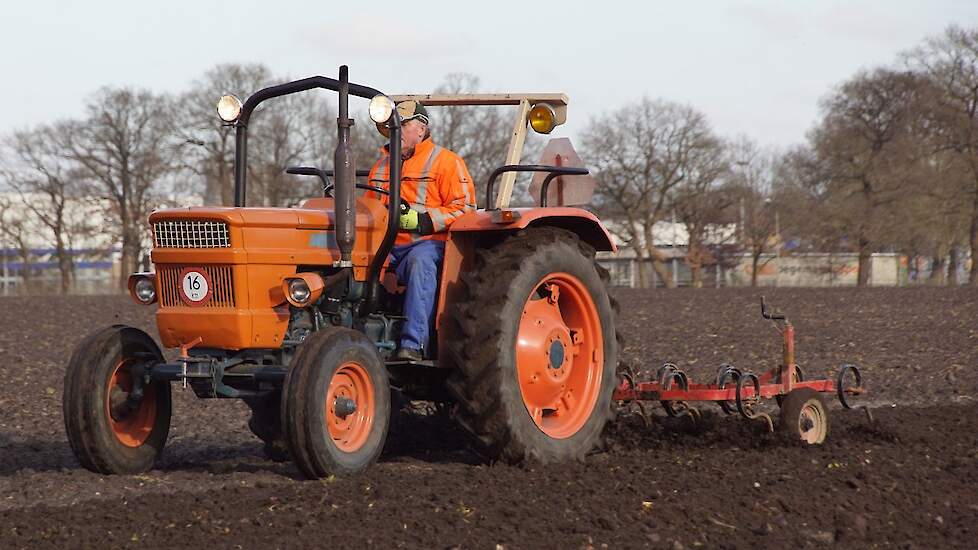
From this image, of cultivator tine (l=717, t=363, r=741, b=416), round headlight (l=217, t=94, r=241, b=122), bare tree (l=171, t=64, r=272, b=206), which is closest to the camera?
round headlight (l=217, t=94, r=241, b=122)

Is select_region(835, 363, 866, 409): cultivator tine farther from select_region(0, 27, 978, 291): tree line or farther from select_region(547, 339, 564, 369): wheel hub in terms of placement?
select_region(0, 27, 978, 291): tree line

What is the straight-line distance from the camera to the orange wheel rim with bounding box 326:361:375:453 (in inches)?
226

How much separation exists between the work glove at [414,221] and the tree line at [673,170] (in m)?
33.3

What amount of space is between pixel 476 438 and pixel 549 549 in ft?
6.00

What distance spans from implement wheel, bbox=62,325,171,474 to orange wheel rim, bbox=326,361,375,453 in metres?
1.08

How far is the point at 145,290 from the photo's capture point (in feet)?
20.1

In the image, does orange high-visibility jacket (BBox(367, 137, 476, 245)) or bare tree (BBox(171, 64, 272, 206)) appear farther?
bare tree (BBox(171, 64, 272, 206))

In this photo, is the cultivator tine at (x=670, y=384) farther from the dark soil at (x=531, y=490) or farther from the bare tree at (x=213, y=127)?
the bare tree at (x=213, y=127)

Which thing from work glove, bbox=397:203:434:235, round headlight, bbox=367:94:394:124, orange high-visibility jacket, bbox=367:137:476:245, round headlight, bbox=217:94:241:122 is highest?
round headlight, bbox=217:94:241:122

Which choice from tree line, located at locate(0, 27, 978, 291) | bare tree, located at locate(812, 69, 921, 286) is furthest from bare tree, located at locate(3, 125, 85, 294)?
bare tree, located at locate(812, 69, 921, 286)

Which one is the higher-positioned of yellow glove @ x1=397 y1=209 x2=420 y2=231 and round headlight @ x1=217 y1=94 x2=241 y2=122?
round headlight @ x1=217 y1=94 x2=241 y2=122

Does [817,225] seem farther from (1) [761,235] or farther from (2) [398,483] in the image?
(2) [398,483]

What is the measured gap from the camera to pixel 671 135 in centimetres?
4988

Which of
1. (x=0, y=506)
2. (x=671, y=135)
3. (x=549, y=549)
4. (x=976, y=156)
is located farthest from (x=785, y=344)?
(x=671, y=135)
